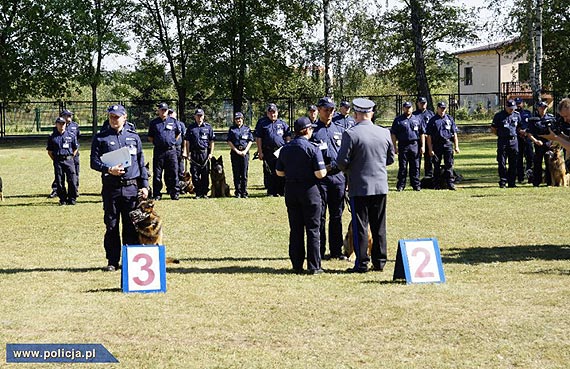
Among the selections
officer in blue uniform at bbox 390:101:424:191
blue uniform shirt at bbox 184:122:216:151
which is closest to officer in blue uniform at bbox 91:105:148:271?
blue uniform shirt at bbox 184:122:216:151

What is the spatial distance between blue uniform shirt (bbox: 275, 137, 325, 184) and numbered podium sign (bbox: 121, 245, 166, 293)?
213cm

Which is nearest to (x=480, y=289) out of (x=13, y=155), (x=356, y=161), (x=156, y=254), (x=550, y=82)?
(x=356, y=161)

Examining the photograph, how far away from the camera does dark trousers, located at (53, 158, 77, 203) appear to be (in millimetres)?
19859

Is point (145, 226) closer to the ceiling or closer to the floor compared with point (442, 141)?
closer to the floor

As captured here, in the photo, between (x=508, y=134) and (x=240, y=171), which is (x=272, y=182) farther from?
(x=508, y=134)

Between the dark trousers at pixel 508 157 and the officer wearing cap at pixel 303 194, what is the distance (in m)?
10.9

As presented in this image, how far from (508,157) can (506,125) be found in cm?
80

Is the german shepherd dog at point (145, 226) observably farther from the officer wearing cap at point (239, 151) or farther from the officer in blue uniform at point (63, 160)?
the officer wearing cap at point (239, 151)

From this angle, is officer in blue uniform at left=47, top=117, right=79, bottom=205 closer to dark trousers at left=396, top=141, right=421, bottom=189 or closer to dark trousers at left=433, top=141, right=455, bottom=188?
dark trousers at left=396, top=141, right=421, bottom=189

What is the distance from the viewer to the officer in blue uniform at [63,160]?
65.3 feet

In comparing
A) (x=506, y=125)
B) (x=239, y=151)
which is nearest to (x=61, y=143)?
(x=239, y=151)

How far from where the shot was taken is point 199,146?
2059 centimetres

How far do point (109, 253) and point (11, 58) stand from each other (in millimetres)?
44452

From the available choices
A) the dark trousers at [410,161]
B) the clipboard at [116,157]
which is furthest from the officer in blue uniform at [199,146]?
the clipboard at [116,157]
